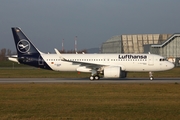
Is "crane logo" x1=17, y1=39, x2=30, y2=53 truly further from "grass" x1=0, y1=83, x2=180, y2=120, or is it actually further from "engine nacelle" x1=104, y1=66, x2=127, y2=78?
"grass" x1=0, y1=83, x2=180, y2=120

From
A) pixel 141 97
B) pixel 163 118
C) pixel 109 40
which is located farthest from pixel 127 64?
pixel 109 40

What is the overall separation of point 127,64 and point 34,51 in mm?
10236

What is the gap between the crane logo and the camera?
128 feet

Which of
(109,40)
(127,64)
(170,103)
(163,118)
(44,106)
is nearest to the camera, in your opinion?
(163,118)

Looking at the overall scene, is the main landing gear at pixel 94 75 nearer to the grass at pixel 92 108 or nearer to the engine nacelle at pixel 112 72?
the engine nacelle at pixel 112 72

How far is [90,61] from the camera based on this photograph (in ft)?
125

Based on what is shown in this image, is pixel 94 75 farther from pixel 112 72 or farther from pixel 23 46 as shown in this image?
pixel 23 46

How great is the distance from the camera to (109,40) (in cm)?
13012

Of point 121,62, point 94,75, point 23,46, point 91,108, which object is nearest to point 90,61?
point 94,75

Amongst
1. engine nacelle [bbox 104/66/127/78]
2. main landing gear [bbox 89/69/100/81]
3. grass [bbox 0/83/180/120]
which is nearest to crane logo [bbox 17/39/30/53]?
main landing gear [bbox 89/69/100/81]

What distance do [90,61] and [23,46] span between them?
7575mm

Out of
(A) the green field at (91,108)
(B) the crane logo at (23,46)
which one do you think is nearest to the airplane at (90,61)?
(B) the crane logo at (23,46)

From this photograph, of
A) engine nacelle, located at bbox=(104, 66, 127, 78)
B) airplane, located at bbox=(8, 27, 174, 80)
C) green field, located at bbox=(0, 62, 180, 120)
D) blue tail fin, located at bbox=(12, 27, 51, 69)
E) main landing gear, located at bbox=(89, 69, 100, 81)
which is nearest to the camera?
green field, located at bbox=(0, 62, 180, 120)

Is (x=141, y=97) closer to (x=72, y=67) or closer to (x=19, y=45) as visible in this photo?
(x=72, y=67)
